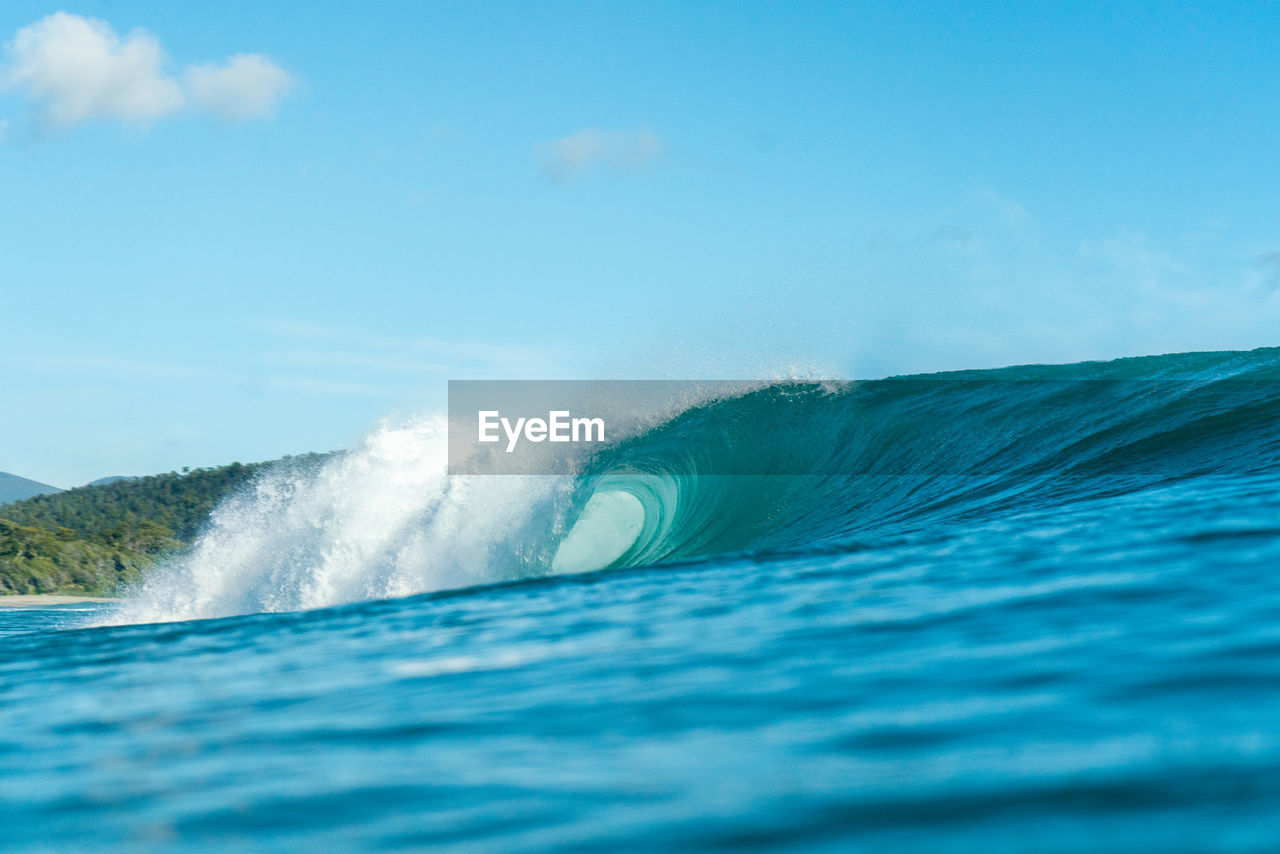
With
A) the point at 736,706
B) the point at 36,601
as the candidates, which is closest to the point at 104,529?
the point at 36,601

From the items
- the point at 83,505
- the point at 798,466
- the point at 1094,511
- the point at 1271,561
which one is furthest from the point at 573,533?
the point at 83,505

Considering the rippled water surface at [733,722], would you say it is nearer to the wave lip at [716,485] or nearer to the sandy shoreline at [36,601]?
the wave lip at [716,485]

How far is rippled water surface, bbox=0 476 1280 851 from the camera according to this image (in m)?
2.21

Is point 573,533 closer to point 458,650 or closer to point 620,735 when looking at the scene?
point 458,650

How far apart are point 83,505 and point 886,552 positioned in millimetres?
88675

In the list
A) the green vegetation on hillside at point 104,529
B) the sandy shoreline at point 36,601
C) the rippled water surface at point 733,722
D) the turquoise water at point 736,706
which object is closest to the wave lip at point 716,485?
the green vegetation on hillside at point 104,529

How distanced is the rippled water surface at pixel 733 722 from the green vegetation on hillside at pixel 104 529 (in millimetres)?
9836

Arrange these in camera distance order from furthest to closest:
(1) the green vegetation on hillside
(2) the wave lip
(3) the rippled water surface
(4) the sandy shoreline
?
(1) the green vegetation on hillside < (4) the sandy shoreline < (2) the wave lip < (3) the rippled water surface

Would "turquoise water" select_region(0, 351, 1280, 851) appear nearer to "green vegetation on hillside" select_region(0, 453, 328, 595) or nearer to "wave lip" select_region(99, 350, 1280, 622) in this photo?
"wave lip" select_region(99, 350, 1280, 622)

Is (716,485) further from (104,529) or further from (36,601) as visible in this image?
(104,529)

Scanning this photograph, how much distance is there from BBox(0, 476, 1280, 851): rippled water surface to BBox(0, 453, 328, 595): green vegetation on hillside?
32.3 ft

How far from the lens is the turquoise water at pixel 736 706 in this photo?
2240 millimetres

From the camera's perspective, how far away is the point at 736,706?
314 cm

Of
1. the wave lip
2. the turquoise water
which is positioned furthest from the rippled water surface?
the wave lip
